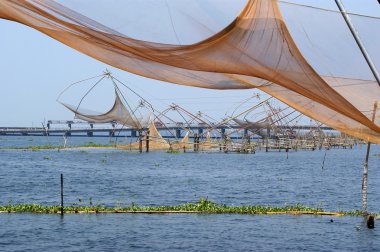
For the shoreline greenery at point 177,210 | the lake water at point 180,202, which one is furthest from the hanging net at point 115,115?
the shoreline greenery at point 177,210

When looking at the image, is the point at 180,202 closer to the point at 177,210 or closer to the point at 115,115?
the point at 177,210

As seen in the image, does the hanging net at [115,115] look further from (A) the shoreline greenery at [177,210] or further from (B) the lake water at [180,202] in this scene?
(A) the shoreline greenery at [177,210]

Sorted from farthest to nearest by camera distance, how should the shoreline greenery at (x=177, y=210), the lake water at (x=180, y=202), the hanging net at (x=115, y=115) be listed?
the hanging net at (x=115, y=115) < the shoreline greenery at (x=177, y=210) < the lake water at (x=180, y=202)

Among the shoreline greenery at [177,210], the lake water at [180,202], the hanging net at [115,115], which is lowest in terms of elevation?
the lake water at [180,202]

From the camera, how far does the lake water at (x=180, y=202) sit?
20.4m

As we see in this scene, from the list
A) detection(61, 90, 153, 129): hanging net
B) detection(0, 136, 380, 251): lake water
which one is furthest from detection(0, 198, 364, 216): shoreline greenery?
detection(61, 90, 153, 129): hanging net

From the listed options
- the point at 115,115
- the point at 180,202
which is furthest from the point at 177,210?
the point at 115,115

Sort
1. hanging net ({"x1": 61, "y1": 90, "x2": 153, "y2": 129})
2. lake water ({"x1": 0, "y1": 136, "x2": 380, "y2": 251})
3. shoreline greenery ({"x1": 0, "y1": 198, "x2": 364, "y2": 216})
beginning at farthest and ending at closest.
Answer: hanging net ({"x1": 61, "y1": 90, "x2": 153, "y2": 129}) → shoreline greenery ({"x1": 0, "y1": 198, "x2": 364, "y2": 216}) → lake water ({"x1": 0, "y1": 136, "x2": 380, "y2": 251})

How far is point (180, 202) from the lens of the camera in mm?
33188

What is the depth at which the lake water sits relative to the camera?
20359mm

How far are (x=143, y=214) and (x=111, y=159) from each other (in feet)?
170

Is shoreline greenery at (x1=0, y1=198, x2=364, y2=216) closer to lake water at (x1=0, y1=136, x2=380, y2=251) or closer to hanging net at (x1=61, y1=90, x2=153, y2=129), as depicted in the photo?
lake water at (x1=0, y1=136, x2=380, y2=251)

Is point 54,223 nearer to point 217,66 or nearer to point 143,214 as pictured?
point 143,214

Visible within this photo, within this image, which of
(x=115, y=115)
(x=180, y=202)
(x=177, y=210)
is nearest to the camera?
(x=177, y=210)
